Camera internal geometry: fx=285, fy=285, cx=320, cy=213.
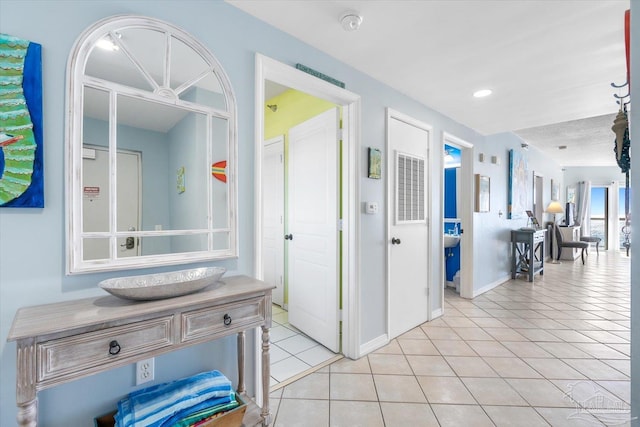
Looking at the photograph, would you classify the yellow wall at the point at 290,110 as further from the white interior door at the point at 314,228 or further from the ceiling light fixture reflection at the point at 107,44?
the ceiling light fixture reflection at the point at 107,44

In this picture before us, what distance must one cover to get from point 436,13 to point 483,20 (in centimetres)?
32

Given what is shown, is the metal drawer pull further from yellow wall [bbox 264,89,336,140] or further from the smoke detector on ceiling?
yellow wall [bbox 264,89,336,140]

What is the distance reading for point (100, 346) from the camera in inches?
38.6

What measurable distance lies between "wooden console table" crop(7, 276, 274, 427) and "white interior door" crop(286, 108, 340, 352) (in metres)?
1.18

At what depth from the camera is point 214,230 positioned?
1550mm

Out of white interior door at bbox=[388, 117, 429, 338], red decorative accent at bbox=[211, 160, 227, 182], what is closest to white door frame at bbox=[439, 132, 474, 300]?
white interior door at bbox=[388, 117, 429, 338]

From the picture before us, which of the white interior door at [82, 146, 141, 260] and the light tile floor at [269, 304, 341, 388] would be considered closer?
the white interior door at [82, 146, 141, 260]

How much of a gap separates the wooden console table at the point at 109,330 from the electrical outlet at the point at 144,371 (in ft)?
1.08

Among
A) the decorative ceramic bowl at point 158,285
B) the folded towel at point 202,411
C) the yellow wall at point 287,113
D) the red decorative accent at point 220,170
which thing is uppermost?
the yellow wall at point 287,113

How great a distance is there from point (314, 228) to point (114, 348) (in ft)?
6.06

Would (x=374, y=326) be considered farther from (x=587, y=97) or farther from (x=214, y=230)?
(x=587, y=97)

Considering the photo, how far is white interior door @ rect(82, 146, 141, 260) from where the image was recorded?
3.93ft

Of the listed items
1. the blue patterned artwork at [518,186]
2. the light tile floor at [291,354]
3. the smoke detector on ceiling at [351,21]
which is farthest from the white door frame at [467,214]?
the smoke detector on ceiling at [351,21]

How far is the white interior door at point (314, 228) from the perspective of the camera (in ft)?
8.09
